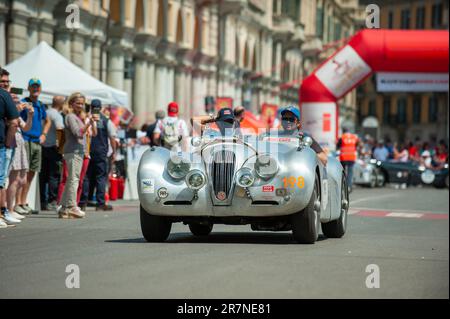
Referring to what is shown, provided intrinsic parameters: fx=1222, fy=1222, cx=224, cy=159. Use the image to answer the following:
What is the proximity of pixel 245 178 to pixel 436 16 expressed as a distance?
326ft

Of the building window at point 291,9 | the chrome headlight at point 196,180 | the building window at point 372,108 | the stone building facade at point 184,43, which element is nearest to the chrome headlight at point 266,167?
the chrome headlight at point 196,180

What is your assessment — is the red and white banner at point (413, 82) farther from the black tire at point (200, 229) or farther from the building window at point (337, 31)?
the building window at point (337, 31)

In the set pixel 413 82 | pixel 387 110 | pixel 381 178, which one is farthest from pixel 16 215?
pixel 387 110

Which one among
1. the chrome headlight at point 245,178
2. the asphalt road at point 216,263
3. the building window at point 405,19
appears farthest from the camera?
the building window at point 405,19

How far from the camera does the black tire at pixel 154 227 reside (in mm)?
11805

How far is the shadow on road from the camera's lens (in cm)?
1194

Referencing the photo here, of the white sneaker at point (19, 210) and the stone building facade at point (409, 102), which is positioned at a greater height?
the stone building facade at point (409, 102)

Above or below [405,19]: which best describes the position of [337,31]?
below

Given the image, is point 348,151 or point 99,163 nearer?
point 99,163

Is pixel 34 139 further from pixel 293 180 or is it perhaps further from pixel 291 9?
pixel 291 9

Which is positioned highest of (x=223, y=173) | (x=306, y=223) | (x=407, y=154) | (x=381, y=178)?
(x=223, y=173)

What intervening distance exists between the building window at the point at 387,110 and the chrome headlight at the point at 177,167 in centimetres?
10527

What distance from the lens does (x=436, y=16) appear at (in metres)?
108
